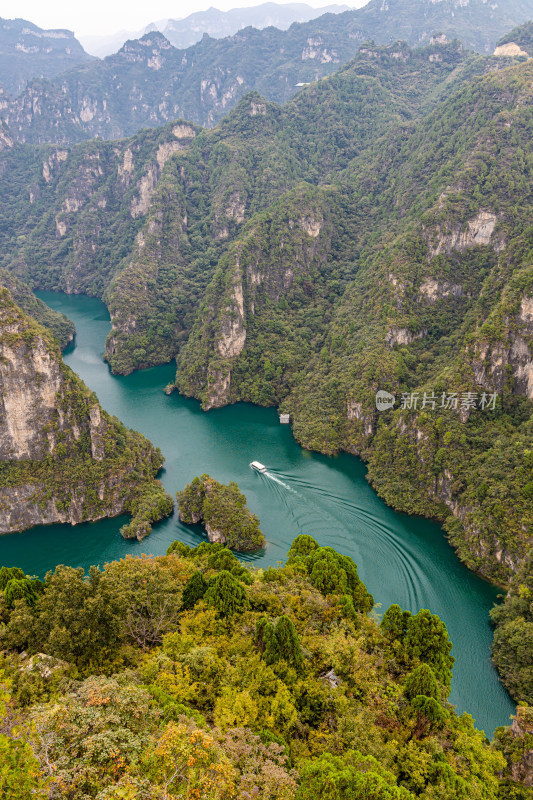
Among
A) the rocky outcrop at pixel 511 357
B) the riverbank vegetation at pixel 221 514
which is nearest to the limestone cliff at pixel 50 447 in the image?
the riverbank vegetation at pixel 221 514

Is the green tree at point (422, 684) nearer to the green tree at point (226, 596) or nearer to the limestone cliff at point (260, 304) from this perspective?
the green tree at point (226, 596)

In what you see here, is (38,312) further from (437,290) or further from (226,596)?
(226,596)

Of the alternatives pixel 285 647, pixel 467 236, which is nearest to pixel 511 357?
pixel 467 236

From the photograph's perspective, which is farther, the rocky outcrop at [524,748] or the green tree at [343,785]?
the rocky outcrop at [524,748]

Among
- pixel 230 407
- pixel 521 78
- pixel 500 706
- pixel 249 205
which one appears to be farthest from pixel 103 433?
pixel 521 78

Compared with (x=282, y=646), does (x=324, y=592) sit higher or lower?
lower

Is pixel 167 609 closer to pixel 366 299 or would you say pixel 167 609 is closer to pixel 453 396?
pixel 453 396
